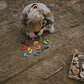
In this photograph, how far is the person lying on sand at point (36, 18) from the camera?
300 centimetres

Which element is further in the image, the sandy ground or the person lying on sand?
the person lying on sand

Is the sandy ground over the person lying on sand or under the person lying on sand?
under

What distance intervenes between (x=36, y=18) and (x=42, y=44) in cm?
87

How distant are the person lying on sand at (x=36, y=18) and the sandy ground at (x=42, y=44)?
0.79 feet

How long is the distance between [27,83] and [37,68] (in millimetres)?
421

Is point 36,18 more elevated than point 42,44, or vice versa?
point 36,18

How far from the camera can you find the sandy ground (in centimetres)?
288

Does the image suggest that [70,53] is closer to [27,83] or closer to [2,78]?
[27,83]

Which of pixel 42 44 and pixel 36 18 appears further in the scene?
pixel 42 44

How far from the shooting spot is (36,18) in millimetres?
2971

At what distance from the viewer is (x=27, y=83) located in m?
2.78

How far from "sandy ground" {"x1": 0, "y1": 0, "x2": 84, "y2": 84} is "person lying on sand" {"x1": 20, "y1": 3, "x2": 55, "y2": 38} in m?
0.24

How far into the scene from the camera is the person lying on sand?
9.86ft

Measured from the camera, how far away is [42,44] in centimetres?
358
